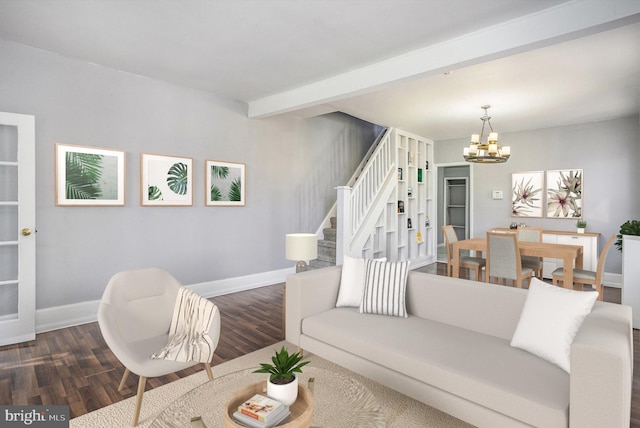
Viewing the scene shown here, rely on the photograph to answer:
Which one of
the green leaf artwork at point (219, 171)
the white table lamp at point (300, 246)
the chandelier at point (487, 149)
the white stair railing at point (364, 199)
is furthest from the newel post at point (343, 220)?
the white table lamp at point (300, 246)

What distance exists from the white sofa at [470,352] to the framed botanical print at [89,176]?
7.78 ft

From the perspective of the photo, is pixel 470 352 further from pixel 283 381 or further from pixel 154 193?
pixel 154 193

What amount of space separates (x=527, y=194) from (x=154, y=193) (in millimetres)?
6197

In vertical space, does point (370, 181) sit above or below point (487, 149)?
below

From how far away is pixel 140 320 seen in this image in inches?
92.4

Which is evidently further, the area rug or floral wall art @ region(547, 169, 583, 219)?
floral wall art @ region(547, 169, 583, 219)

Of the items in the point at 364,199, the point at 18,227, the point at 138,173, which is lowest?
the point at 18,227

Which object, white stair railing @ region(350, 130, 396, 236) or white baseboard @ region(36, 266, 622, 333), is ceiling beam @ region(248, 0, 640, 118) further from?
white baseboard @ region(36, 266, 622, 333)

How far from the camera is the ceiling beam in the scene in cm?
234

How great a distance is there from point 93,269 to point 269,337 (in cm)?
207

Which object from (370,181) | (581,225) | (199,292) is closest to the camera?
(199,292)

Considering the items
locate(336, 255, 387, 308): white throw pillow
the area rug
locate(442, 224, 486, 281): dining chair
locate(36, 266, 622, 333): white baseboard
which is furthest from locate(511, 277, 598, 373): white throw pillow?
locate(36, 266, 622, 333): white baseboard

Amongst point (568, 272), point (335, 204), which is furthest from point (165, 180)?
point (568, 272)

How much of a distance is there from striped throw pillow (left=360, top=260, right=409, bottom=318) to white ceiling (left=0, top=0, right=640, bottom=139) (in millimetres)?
1889
